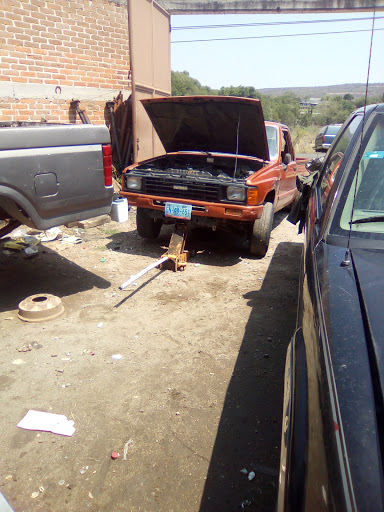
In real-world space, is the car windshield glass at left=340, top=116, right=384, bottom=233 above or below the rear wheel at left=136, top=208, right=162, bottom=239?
above

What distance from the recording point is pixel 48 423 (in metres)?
2.37

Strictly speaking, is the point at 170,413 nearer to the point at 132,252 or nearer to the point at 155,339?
the point at 155,339

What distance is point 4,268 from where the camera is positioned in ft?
15.6

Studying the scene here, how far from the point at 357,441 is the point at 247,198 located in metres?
3.94

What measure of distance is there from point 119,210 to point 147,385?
448 centimetres

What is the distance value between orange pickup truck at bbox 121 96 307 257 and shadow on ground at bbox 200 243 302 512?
1393 mm

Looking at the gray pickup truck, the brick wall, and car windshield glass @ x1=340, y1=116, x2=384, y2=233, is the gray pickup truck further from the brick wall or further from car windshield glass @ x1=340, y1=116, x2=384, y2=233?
the brick wall

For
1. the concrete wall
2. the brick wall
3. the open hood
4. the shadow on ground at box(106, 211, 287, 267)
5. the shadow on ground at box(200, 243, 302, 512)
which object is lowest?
the shadow on ground at box(200, 243, 302, 512)

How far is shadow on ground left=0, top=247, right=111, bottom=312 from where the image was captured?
4.11 metres

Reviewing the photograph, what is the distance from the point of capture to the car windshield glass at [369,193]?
1.98m

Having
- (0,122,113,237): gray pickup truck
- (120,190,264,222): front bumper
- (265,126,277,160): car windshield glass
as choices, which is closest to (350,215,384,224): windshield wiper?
(0,122,113,237): gray pickup truck

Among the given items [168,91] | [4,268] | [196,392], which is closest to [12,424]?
[196,392]

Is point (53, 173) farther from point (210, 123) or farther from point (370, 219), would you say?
point (210, 123)

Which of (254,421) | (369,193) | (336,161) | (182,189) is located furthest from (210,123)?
(254,421)
